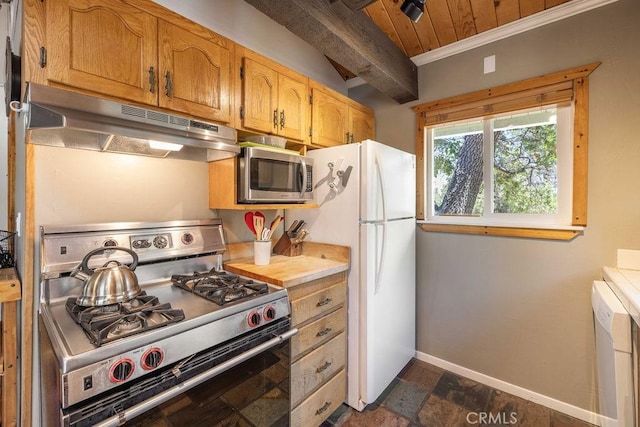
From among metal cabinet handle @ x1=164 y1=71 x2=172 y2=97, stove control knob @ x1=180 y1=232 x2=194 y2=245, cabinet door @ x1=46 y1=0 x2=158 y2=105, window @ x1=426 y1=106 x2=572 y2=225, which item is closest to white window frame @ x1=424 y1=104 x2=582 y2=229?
window @ x1=426 y1=106 x2=572 y2=225

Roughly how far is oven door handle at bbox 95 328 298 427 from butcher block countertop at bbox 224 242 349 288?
30 centimetres

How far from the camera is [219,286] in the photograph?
1.39 metres

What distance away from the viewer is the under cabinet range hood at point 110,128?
97 cm

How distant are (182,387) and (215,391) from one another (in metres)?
0.16

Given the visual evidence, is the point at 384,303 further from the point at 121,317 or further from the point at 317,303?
the point at 121,317

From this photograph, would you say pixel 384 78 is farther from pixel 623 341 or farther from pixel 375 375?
pixel 375 375

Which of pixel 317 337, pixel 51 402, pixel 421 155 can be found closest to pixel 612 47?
pixel 421 155

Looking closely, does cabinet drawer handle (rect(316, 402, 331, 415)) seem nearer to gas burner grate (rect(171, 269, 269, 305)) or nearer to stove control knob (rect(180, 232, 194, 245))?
gas burner grate (rect(171, 269, 269, 305))

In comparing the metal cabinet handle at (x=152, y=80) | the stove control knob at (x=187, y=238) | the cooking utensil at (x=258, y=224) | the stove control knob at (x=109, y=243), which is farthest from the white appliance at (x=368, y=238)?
the stove control knob at (x=109, y=243)

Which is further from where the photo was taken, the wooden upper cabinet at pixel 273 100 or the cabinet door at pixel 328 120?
the cabinet door at pixel 328 120

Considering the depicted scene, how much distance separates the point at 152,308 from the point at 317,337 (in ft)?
2.87

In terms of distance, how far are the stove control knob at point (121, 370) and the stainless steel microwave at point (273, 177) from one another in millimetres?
918

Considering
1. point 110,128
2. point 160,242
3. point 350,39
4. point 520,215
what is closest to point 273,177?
point 160,242

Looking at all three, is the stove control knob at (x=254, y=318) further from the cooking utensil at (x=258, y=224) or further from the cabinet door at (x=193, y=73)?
the cabinet door at (x=193, y=73)
